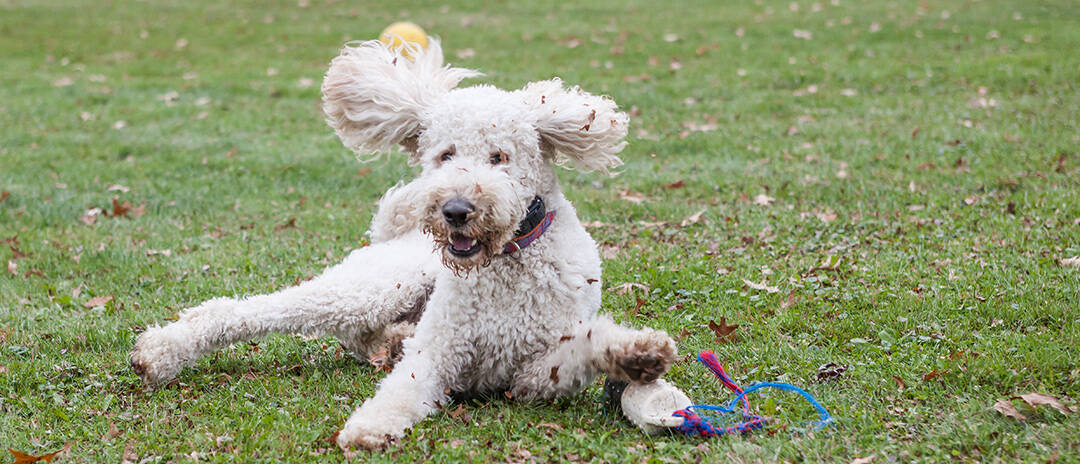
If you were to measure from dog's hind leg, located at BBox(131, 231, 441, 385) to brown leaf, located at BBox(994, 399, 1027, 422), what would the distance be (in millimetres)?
2416

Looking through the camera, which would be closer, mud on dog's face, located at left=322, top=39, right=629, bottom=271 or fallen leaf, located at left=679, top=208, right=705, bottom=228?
mud on dog's face, located at left=322, top=39, right=629, bottom=271

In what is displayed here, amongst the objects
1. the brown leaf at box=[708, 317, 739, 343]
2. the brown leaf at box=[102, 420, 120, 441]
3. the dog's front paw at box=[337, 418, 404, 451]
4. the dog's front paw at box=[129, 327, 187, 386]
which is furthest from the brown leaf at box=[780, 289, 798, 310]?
the brown leaf at box=[102, 420, 120, 441]

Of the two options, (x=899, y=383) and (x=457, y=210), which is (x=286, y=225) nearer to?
(x=457, y=210)

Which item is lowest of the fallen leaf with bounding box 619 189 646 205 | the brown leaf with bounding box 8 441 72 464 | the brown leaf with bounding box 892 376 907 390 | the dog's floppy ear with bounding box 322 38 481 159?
the fallen leaf with bounding box 619 189 646 205

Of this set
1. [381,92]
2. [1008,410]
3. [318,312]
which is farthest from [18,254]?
[1008,410]

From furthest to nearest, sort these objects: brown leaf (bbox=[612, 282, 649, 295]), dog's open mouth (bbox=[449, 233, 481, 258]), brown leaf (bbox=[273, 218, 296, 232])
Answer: brown leaf (bbox=[273, 218, 296, 232]) → brown leaf (bbox=[612, 282, 649, 295]) → dog's open mouth (bbox=[449, 233, 481, 258])

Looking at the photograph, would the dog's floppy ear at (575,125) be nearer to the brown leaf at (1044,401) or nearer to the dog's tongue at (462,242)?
the dog's tongue at (462,242)

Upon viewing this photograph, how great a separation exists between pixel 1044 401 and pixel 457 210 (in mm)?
2239

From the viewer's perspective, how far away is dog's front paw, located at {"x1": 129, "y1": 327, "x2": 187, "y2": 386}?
4070 millimetres

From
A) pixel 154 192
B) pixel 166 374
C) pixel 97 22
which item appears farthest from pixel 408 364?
pixel 97 22

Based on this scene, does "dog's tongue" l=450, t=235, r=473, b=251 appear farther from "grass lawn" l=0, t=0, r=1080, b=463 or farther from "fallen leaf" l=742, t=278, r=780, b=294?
"fallen leaf" l=742, t=278, r=780, b=294

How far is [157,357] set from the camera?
161 inches

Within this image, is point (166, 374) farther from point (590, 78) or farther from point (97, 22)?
point (97, 22)

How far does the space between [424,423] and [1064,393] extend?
2.48m
